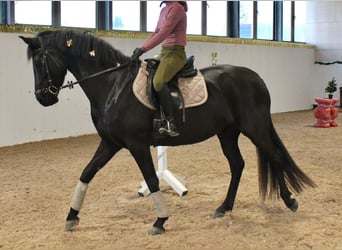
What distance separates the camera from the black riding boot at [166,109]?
Result: 2.95 m

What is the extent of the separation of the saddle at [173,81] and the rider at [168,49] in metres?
0.05

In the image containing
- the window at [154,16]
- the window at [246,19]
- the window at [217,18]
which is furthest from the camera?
the window at [246,19]

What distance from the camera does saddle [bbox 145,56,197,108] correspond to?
300cm

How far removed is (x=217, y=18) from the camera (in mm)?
10531

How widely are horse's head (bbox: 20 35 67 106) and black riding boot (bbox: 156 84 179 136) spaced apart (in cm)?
68

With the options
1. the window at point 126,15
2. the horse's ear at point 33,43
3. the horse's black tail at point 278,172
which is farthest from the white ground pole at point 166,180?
the window at point 126,15

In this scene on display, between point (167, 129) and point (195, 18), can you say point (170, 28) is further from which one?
point (195, 18)

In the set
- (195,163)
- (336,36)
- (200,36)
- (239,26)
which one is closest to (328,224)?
(195,163)

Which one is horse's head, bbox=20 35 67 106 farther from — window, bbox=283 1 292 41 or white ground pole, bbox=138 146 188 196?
window, bbox=283 1 292 41

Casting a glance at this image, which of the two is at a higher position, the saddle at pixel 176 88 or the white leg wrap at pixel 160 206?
the saddle at pixel 176 88

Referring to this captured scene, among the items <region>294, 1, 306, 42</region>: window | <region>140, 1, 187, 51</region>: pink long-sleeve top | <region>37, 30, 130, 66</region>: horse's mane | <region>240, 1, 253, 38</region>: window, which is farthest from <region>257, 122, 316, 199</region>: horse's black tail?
<region>294, 1, 306, 42</region>: window

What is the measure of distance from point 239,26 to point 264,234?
28.1ft

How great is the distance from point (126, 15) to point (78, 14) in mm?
1037

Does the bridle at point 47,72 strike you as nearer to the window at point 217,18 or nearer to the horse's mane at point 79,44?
the horse's mane at point 79,44
